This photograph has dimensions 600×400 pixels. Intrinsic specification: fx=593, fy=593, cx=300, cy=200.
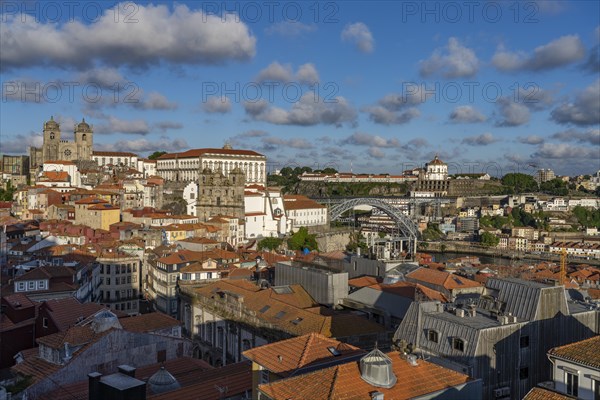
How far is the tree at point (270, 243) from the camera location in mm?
40219

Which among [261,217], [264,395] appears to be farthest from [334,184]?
[264,395]

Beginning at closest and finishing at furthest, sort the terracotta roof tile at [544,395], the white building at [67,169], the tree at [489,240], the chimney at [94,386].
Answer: the terracotta roof tile at [544,395], the chimney at [94,386], the white building at [67,169], the tree at [489,240]

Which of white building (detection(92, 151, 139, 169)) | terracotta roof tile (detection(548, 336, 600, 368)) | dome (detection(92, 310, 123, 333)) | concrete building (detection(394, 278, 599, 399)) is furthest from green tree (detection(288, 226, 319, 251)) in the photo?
terracotta roof tile (detection(548, 336, 600, 368))

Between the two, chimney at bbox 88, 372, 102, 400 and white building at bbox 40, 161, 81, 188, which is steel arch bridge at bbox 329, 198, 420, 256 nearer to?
white building at bbox 40, 161, 81, 188

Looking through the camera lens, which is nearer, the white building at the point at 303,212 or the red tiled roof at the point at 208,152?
the white building at the point at 303,212

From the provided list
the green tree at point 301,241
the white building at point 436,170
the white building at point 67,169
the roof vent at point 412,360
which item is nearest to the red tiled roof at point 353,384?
the roof vent at point 412,360

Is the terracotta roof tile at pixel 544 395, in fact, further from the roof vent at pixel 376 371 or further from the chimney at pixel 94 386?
the chimney at pixel 94 386

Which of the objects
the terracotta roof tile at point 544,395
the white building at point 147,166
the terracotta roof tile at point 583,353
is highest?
the white building at point 147,166

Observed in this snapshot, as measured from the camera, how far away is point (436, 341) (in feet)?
30.1

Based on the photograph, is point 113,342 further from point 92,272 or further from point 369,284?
point 92,272

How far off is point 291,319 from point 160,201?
38722 millimetres

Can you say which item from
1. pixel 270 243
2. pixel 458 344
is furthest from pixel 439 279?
pixel 270 243

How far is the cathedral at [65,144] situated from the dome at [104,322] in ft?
174

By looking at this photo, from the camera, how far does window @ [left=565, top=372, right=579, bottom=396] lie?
6.71m
